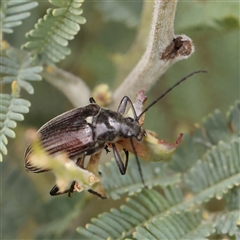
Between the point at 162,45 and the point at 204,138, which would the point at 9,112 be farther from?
the point at 204,138

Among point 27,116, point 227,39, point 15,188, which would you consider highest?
point 227,39

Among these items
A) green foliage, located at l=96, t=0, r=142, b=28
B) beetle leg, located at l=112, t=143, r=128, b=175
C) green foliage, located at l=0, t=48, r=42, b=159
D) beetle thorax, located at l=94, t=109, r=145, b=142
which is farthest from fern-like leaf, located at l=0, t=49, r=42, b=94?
green foliage, located at l=96, t=0, r=142, b=28

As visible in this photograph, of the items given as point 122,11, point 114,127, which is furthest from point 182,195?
point 122,11

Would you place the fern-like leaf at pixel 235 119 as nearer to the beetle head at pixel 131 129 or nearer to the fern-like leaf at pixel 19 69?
the beetle head at pixel 131 129

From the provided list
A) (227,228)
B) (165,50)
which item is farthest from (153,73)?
(227,228)

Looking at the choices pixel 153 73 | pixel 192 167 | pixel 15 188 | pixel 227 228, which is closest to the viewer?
pixel 227 228

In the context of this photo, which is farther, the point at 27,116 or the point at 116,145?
the point at 27,116

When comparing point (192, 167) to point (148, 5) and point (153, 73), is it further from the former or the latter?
point (148, 5)
